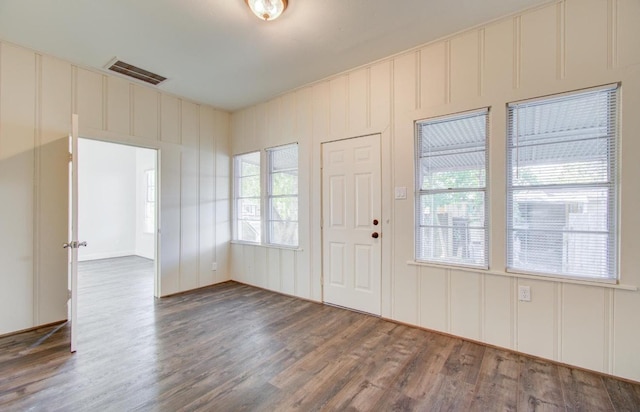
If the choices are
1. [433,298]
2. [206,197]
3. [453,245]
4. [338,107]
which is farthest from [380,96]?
[206,197]

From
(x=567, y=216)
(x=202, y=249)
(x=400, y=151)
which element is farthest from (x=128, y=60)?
(x=567, y=216)

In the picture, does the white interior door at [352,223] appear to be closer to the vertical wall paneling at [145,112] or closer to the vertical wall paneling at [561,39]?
the vertical wall paneling at [561,39]

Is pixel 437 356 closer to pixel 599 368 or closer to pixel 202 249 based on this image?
pixel 599 368

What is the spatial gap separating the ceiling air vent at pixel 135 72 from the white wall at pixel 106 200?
413 centimetres

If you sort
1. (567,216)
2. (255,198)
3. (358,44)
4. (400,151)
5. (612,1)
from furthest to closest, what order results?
1. (255,198)
2. (400,151)
3. (358,44)
4. (567,216)
5. (612,1)

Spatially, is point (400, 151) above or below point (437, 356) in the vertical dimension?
above

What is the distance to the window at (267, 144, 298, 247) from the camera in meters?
4.11

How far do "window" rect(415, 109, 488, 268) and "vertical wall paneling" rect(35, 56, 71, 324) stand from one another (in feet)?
13.0

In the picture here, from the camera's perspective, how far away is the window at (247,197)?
15.0 feet

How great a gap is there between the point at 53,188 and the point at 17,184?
27 centimetres

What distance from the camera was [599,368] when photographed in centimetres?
214

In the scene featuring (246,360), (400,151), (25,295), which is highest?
(400,151)

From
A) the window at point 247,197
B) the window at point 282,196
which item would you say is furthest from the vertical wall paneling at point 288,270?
A: the window at point 247,197

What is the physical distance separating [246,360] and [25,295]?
255cm
